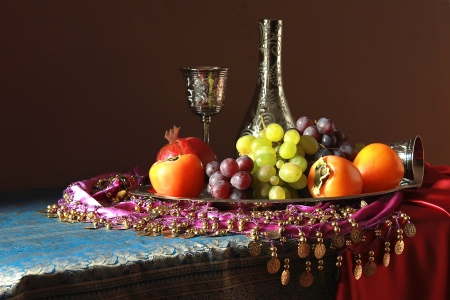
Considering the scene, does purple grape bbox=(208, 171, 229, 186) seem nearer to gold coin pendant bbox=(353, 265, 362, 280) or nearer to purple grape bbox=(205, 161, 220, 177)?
purple grape bbox=(205, 161, 220, 177)

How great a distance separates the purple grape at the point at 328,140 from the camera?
3.69ft

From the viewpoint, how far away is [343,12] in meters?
2.38

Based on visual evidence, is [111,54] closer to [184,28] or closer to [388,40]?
[184,28]

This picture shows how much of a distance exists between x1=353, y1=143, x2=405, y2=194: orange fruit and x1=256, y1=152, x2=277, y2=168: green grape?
0.15m

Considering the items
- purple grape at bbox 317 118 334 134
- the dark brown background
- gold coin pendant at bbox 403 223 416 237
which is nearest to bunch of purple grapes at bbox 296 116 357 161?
purple grape at bbox 317 118 334 134

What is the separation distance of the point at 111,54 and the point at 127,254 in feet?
3.83

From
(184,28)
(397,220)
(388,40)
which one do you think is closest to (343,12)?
(388,40)

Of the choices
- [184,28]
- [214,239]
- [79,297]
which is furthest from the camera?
[184,28]

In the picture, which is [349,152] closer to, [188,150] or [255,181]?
[255,181]

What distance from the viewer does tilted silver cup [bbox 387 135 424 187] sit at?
3.87 ft

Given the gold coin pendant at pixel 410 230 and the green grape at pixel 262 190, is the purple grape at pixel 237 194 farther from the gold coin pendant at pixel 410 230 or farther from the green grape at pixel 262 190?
the gold coin pendant at pixel 410 230

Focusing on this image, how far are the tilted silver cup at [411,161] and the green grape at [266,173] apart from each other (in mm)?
313

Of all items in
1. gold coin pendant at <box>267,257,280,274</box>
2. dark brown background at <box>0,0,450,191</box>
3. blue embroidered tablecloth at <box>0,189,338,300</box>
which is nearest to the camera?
blue embroidered tablecloth at <box>0,189,338,300</box>

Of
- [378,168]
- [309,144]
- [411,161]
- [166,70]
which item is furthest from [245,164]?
[166,70]
